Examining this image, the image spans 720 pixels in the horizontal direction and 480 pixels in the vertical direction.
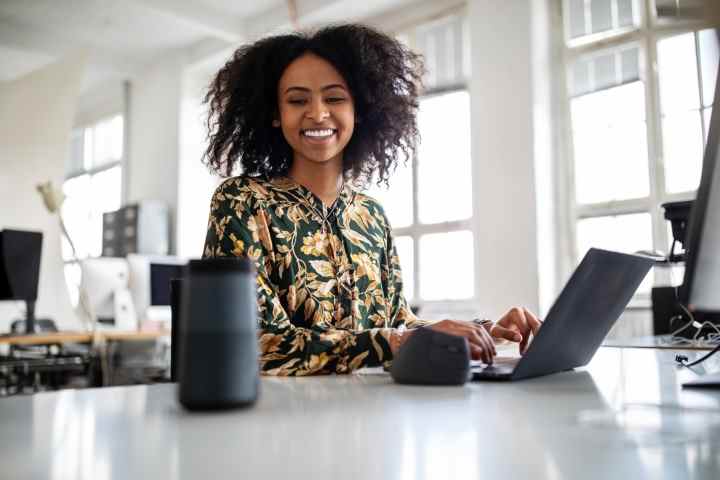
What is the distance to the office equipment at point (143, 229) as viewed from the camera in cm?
723

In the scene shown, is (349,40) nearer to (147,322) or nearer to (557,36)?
(147,322)

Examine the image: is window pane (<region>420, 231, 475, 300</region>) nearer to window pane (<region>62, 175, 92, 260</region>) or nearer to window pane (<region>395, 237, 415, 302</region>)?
window pane (<region>395, 237, 415, 302</region>)

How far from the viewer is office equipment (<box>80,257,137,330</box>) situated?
4562mm

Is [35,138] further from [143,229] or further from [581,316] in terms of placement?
[581,316]

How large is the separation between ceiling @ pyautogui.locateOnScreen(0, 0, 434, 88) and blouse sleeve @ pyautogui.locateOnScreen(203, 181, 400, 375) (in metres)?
5.16

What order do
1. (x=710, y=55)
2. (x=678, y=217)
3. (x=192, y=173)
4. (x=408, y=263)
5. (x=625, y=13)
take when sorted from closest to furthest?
(x=710, y=55) → (x=678, y=217) → (x=625, y=13) → (x=408, y=263) → (x=192, y=173)

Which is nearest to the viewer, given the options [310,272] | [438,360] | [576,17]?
[438,360]

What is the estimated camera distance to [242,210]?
1.22 metres

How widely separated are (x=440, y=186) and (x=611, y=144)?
1.51 m

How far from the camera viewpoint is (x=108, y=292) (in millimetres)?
4609

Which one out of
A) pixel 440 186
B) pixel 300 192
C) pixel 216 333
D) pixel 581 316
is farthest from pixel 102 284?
pixel 216 333

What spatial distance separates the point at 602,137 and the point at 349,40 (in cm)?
382

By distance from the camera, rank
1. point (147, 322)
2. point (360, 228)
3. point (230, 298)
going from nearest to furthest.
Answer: point (230, 298), point (360, 228), point (147, 322)

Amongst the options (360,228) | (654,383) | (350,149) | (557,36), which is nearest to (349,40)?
(350,149)
